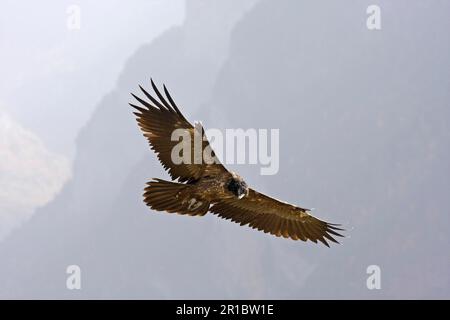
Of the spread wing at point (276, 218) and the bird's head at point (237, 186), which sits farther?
the spread wing at point (276, 218)

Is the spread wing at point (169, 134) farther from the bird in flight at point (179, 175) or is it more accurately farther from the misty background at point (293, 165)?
the misty background at point (293, 165)

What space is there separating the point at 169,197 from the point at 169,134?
0.82 meters

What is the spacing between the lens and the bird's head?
916 centimetres

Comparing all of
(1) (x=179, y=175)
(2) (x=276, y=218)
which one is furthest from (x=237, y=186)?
(2) (x=276, y=218)

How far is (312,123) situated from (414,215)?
60.3 ft

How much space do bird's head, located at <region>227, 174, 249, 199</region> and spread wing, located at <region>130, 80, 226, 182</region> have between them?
19 centimetres

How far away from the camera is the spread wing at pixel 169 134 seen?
8.88 metres

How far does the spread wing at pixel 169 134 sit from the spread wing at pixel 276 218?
1204 mm

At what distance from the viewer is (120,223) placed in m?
96.7

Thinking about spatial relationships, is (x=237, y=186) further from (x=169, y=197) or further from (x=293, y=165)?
(x=293, y=165)

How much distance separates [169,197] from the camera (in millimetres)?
9133

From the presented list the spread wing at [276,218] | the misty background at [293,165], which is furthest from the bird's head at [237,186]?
the misty background at [293,165]

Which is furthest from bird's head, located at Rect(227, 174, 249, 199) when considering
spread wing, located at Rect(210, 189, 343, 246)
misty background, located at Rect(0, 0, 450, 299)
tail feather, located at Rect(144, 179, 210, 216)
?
misty background, located at Rect(0, 0, 450, 299)
